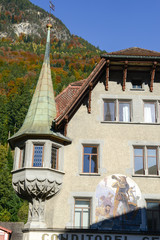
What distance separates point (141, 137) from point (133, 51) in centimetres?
559

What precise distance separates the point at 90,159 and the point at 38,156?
3.10 m

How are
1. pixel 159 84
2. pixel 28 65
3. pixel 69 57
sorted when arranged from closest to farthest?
pixel 159 84, pixel 28 65, pixel 69 57

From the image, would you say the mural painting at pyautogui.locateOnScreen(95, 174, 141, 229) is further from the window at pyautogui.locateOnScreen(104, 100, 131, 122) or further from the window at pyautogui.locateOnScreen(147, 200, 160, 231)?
the window at pyautogui.locateOnScreen(104, 100, 131, 122)

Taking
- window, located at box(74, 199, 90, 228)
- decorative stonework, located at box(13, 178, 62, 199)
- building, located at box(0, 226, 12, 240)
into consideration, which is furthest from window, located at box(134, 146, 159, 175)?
building, located at box(0, 226, 12, 240)

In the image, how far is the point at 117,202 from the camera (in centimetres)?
2109

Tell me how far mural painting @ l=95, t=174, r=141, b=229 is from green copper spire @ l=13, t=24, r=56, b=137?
459 centimetres

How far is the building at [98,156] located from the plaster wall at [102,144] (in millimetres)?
52

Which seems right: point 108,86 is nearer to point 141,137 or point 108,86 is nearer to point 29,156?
point 141,137

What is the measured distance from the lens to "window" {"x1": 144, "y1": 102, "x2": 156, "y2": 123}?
2330cm

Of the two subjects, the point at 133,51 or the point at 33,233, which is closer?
the point at 33,233

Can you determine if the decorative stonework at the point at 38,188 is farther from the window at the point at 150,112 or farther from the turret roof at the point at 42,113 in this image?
the window at the point at 150,112

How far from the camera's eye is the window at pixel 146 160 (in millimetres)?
22047

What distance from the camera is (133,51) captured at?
947 inches

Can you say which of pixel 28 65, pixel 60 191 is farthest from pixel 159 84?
pixel 28 65
